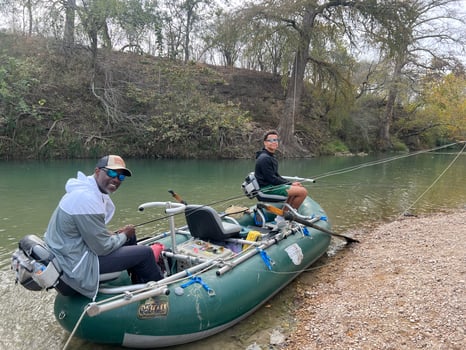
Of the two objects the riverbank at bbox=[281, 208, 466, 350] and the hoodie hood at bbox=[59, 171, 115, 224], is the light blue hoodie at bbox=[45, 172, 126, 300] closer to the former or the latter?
the hoodie hood at bbox=[59, 171, 115, 224]

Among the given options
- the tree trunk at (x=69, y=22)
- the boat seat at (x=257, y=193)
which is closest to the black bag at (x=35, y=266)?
the boat seat at (x=257, y=193)

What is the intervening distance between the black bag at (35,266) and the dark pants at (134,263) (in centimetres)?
41

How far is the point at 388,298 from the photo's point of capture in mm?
4047

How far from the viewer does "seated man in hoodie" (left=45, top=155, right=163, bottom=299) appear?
297cm

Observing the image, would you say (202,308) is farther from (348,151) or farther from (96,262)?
(348,151)

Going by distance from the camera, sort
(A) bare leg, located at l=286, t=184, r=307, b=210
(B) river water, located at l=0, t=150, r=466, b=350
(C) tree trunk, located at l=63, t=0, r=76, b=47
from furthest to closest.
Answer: (C) tree trunk, located at l=63, t=0, r=76, b=47 → (A) bare leg, located at l=286, t=184, r=307, b=210 → (B) river water, located at l=0, t=150, r=466, b=350

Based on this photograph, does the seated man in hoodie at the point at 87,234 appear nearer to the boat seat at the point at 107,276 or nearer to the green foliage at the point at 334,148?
the boat seat at the point at 107,276

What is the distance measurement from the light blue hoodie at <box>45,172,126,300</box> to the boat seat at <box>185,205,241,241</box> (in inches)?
58.8

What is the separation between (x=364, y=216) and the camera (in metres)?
9.06

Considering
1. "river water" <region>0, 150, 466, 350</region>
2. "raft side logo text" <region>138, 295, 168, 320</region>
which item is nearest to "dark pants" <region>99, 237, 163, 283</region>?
"raft side logo text" <region>138, 295, 168, 320</region>

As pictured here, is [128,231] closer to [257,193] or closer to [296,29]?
[257,193]

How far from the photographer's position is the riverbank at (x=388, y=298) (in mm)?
3375

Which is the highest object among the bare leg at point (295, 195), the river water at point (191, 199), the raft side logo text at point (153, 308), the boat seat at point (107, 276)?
the bare leg at point (295, 195)

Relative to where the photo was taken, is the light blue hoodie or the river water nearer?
the light blue hoodie
